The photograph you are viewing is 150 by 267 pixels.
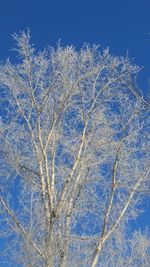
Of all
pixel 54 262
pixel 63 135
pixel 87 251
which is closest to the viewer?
pixel 54 262

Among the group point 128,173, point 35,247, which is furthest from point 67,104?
point 35,247

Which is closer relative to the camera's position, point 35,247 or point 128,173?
point 35,247

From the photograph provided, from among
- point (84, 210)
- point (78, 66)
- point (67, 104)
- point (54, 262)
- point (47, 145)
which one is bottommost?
point (54, 262)

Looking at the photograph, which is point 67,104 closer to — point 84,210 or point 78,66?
point 78,66

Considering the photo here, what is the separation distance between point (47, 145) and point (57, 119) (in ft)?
2.34

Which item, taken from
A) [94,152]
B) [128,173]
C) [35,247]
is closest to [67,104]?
[94,152]

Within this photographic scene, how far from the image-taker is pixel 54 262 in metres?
11.2

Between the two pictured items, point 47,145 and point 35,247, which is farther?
point 47,145

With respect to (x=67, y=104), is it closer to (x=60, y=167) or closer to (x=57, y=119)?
(x=57, y=119)

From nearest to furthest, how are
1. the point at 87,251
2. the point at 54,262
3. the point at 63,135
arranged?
the point at 54,262
the point at 87,251
the point at 63,135

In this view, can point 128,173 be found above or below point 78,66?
below

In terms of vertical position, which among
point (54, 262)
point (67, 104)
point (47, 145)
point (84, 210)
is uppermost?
point (67, 104)

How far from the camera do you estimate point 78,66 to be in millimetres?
12672

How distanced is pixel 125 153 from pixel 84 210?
161 cm
